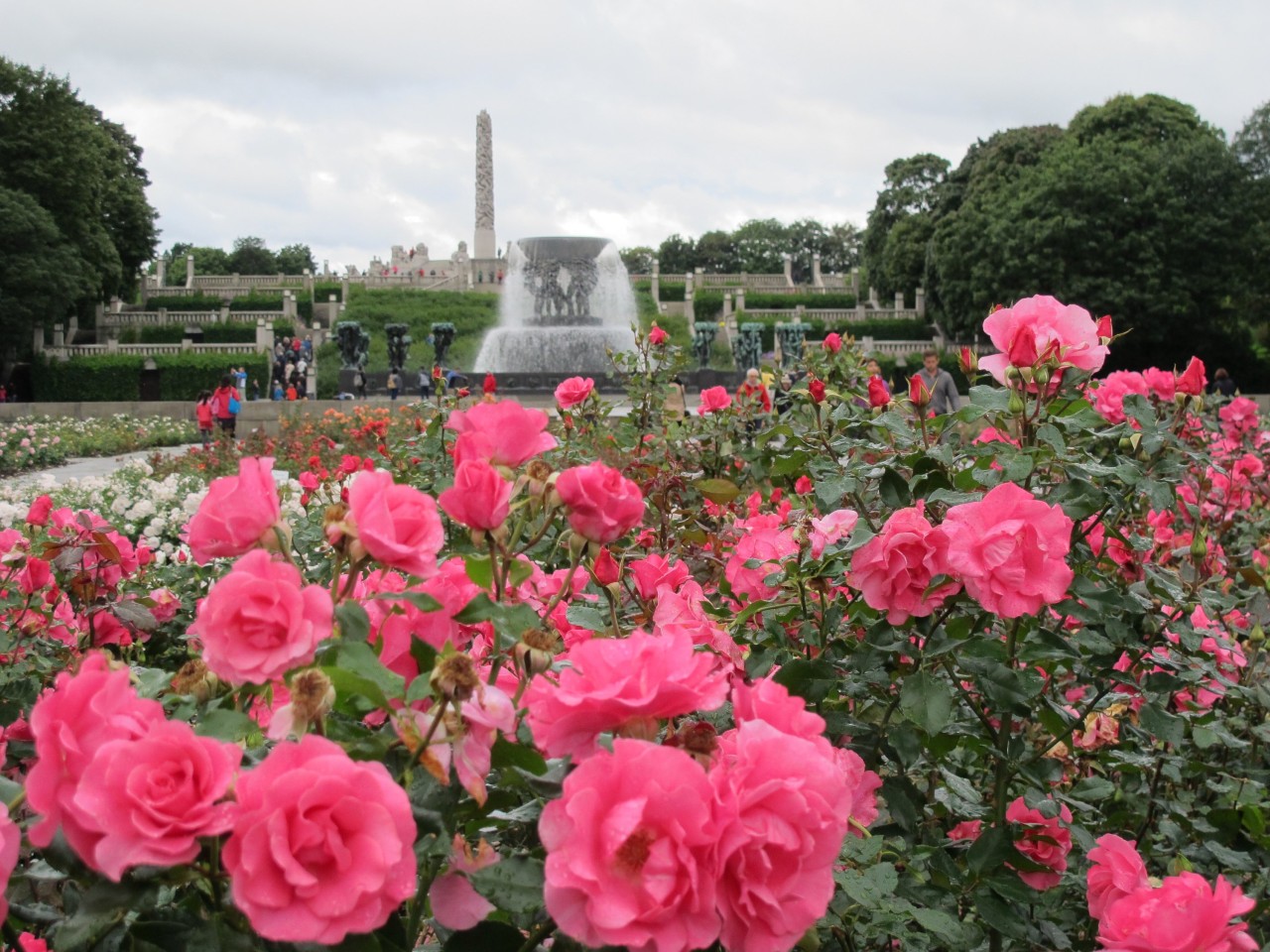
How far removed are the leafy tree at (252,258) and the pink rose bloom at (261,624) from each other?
310ft

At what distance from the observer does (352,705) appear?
1055mm

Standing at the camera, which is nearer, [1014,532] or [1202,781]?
[1014,532]

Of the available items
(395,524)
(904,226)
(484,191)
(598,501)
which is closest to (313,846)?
(395,524)

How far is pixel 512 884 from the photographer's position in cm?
94

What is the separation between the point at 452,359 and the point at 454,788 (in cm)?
3561

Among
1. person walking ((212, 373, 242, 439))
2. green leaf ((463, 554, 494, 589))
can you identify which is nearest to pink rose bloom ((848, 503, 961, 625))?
green leaf ((463, 554, 494, 589))

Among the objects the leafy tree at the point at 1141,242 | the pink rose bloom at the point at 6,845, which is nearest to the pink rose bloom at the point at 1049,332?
the pink rose bloom at the point at 6,845

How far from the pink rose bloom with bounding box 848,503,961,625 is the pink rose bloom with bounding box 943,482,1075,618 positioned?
4cm

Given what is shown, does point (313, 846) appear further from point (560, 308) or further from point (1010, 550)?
point (560, 308)

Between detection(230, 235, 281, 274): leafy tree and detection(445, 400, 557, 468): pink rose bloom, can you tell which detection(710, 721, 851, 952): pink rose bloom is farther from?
detection(230, 235, 281, 274): leafy tree

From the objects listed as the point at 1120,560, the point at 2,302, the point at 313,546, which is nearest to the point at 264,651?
the point at 1120,560

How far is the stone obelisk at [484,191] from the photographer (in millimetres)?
54312

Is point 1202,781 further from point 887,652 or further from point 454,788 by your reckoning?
point 454,788

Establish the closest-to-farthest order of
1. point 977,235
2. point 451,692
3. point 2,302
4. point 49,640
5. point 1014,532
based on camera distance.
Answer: point 451,692, point 1014,532, point 49,640, point 2,302, point 977,235
